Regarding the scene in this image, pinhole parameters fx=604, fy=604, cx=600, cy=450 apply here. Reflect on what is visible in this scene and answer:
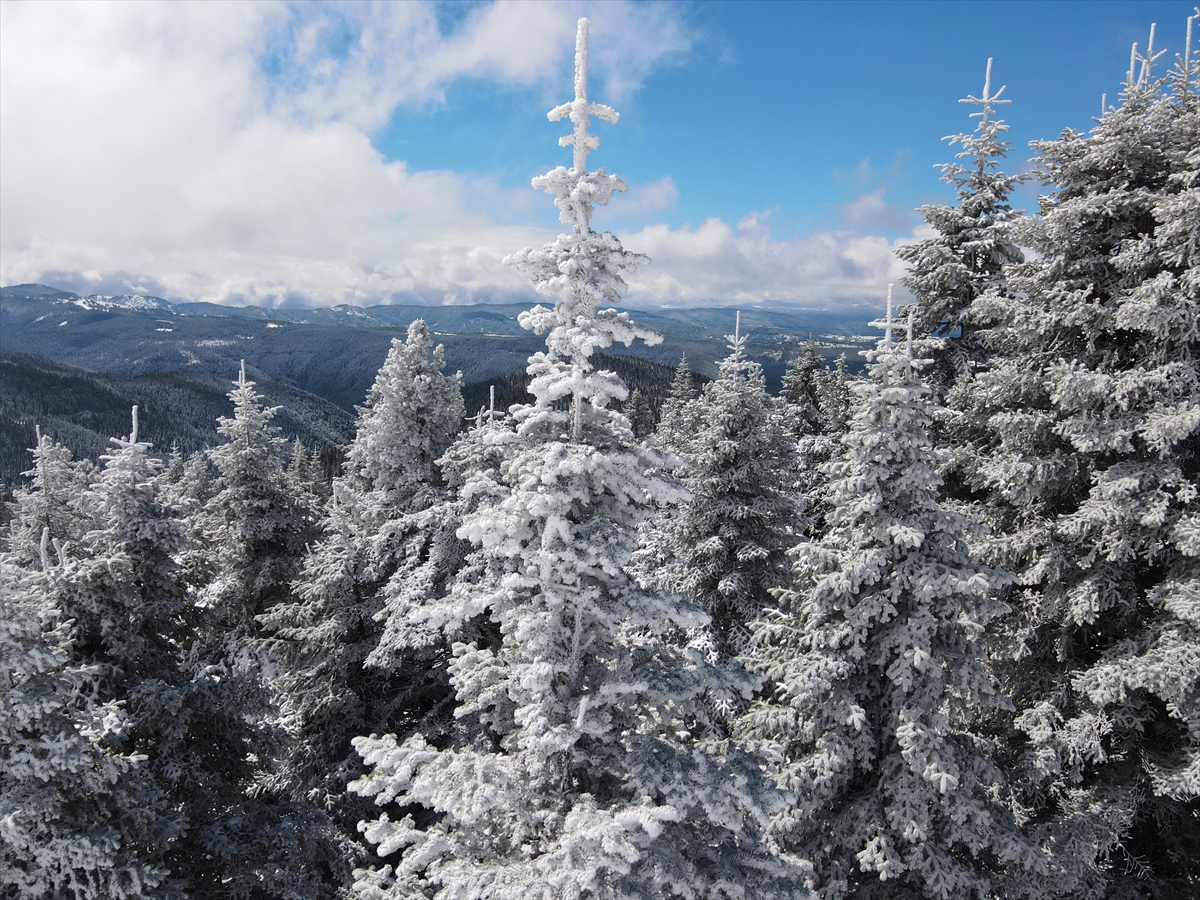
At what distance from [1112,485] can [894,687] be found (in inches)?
179

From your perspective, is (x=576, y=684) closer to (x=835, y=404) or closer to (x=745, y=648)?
(x=745, y=648)

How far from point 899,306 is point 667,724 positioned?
34.0ft

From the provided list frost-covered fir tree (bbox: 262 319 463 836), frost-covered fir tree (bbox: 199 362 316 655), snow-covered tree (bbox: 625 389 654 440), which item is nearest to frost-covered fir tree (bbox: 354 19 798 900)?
frost-covered fir tree (bbox: 262 319 463 836)

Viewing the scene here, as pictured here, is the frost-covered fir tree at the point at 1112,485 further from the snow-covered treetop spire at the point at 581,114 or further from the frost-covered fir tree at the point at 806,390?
the frost-covered fir tree at the point at 806,390

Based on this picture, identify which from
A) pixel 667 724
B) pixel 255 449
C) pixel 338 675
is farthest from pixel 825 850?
pixel 255 449

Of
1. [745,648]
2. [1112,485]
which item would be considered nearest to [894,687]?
[1112,485]

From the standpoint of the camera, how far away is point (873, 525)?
31.1ft

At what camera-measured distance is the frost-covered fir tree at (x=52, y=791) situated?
7.27 m

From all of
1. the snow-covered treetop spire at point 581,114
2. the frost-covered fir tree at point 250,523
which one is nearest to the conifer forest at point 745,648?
the snow-covered treetop spire at point 581,114

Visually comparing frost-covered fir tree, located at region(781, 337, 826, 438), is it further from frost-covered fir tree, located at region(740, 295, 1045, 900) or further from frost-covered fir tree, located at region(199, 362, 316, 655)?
frost-covered fir tree, located at region(199, 362, 316, 655)

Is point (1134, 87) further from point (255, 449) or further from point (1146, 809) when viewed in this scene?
point (255, 449)

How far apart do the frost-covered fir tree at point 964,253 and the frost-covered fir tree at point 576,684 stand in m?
10.0

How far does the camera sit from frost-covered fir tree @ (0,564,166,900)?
23.8 ft

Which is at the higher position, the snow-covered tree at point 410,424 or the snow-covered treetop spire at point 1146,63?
the snow-covered treetop spire at point 1146,63
